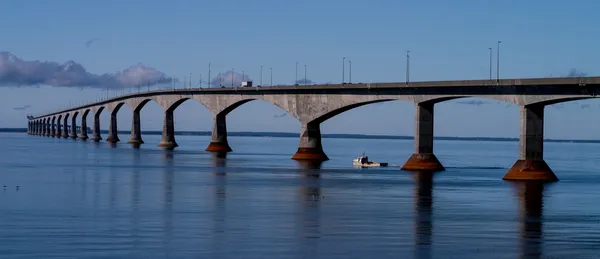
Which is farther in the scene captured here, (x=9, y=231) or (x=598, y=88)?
(x=598, y=88)

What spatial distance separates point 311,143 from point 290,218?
6481 centimetres

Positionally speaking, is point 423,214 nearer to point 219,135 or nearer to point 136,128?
point 219,135

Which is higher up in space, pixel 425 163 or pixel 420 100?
pixel 420 100

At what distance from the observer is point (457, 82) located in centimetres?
7806

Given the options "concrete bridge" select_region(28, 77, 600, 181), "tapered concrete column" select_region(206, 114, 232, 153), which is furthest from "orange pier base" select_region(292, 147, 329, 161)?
"tapered concrete column" select_region(206, 114, 232, 153)

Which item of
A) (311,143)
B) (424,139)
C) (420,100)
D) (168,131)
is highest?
(420,100)

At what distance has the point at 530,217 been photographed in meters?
45.7

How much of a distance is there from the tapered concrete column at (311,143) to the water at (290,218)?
1292 inches

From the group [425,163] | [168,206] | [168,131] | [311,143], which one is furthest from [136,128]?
[168,206]

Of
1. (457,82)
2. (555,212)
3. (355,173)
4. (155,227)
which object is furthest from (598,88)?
(155,227)

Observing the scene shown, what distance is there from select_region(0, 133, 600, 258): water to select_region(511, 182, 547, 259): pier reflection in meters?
0.06

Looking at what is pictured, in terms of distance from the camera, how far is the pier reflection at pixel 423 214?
33625 millimetres

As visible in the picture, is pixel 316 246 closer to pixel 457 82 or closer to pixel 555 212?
pixel 555 212

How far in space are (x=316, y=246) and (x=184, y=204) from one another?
54.0 ft
